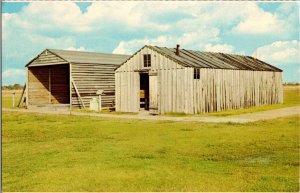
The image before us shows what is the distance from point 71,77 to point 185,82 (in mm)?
11351

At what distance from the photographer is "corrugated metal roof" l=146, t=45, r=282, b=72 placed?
28797mm

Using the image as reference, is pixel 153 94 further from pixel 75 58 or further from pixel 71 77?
pixel 75 58

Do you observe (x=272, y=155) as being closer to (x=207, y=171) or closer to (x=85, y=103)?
(x=207, y=171)

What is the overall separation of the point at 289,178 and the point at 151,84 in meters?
20.3

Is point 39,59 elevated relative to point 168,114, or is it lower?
elevated

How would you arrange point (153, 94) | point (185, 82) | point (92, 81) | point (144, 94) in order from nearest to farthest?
point (185, 82) → point (153, 94) → point (144, 94) → point (92, 81)

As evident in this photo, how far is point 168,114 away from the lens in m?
27.3

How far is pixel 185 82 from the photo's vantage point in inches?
1072

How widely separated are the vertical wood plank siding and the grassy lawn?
15843 millimetres

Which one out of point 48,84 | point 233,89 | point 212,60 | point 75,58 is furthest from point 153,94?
point 48,84

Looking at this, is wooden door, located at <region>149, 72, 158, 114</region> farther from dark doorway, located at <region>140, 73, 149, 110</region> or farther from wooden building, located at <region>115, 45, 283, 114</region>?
dark doorway, located at <region>140, 73, 149, 110</region>

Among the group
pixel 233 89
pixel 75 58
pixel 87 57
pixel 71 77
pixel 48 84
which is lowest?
pixel 233 89

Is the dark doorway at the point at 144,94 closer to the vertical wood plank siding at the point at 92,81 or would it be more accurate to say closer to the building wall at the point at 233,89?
the vertical wood plank siding at the point at 92,81

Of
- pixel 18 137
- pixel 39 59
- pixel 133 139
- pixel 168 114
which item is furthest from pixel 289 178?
pixel 39 59
